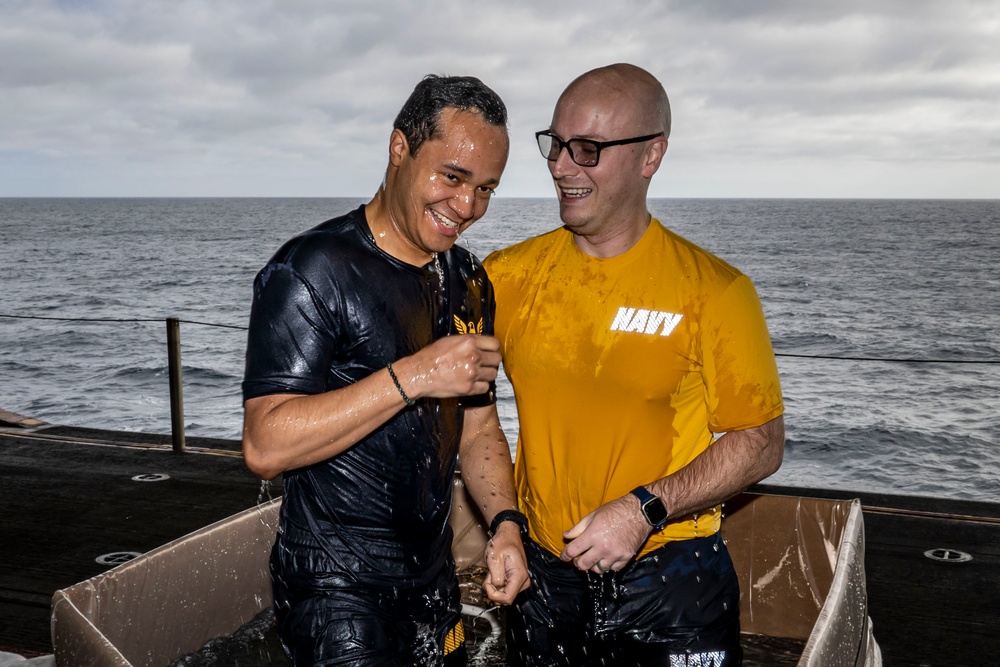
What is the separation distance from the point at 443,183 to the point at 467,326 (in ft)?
1.50

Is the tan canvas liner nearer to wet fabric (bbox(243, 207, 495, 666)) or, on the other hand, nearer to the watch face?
the watch face

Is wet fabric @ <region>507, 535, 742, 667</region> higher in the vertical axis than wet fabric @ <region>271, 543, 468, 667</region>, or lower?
lower

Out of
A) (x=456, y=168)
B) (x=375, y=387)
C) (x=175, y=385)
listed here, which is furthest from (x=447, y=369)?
(x=175, y=385)

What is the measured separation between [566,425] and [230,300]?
1285 inches

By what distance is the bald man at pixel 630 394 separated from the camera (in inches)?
98.9

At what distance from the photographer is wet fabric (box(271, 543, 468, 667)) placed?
208 cm

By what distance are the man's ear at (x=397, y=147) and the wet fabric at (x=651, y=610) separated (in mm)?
1313

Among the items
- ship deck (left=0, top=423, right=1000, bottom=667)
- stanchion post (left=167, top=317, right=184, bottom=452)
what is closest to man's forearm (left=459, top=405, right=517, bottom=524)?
ship deck (left=0, top=423, right=1000, bottom=667)

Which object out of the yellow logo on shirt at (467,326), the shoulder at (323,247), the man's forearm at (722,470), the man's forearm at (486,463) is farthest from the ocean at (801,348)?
the shoulder at (323,247)

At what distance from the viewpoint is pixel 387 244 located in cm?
220

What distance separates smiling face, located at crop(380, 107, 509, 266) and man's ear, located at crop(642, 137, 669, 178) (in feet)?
2.30

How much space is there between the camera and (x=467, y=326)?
2420 mm

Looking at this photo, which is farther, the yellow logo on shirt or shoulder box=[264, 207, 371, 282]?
the yellow logo on shirt

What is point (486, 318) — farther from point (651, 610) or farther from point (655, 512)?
point (651, 610)
